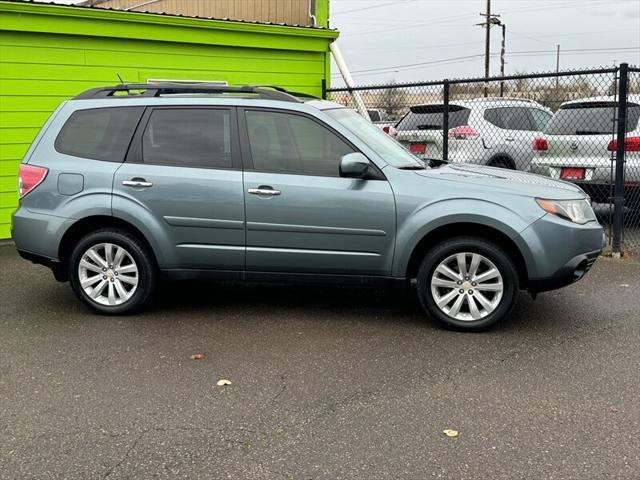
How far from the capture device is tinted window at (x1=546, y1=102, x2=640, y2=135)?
896 centimetres

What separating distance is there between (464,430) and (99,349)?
2.66m

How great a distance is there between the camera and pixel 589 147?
9.19 m

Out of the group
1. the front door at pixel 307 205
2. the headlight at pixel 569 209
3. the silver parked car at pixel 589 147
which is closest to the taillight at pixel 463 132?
the silver parked car at pixel 589 147

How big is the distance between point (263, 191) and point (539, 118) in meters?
7.39

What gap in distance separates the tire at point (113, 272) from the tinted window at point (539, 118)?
25.1 feet

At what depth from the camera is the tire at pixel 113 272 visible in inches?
221

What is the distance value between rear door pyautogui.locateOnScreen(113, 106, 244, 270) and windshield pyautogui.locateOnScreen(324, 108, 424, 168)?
0.89 metres

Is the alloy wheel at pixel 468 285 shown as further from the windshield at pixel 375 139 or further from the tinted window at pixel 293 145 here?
the tinted window at pixel 293 145

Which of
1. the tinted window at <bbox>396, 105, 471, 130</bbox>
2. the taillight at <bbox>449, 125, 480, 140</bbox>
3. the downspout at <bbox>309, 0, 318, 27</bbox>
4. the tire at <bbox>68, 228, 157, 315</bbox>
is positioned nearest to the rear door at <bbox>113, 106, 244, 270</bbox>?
the tire at <bbox>68, 228, 157, 315</bbox>

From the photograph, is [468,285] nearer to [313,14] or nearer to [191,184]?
[191,184]

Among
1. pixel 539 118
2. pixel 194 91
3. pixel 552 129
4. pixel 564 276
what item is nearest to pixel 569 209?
pixel 564 276

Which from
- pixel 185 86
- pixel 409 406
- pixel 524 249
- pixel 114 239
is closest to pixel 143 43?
pixel 185 86

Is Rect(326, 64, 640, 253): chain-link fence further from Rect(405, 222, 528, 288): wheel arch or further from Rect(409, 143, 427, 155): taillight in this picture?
Rect(405, 222, 528, 288): wheel arch

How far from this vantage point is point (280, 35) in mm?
10828
